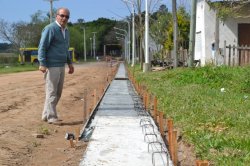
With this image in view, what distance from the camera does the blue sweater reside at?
29.8 feet

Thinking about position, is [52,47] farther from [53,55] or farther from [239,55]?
[239,55]

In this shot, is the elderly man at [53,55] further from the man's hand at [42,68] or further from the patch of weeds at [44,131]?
the patch of weeds at [44,131]

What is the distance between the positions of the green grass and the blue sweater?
7.19 feet

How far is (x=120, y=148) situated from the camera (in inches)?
253

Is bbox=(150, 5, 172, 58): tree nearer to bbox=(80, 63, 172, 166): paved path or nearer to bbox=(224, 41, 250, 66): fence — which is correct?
bbox=(224, 41, 250, 66): fence

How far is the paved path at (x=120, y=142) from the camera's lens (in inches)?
227

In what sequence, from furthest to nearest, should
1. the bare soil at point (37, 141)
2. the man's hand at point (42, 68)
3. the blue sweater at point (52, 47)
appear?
the blue sweater at point (52, 47) → the man's hand at point (42, 68) → the bare soil at point (37, 141)

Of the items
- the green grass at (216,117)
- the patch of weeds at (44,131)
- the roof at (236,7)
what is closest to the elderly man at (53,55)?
the patch of weeds at (44,131)

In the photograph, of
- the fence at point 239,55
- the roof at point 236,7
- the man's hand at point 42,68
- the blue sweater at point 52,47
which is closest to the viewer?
the man's hand at point 42,68

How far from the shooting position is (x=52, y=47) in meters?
9.23

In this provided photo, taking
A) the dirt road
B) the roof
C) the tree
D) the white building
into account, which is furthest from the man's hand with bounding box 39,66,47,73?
the tree

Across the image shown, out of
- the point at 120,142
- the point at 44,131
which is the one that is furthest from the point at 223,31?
the point at 120,142

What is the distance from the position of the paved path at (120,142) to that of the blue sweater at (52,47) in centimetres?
125

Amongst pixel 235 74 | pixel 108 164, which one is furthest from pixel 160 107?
pixel 235 74
